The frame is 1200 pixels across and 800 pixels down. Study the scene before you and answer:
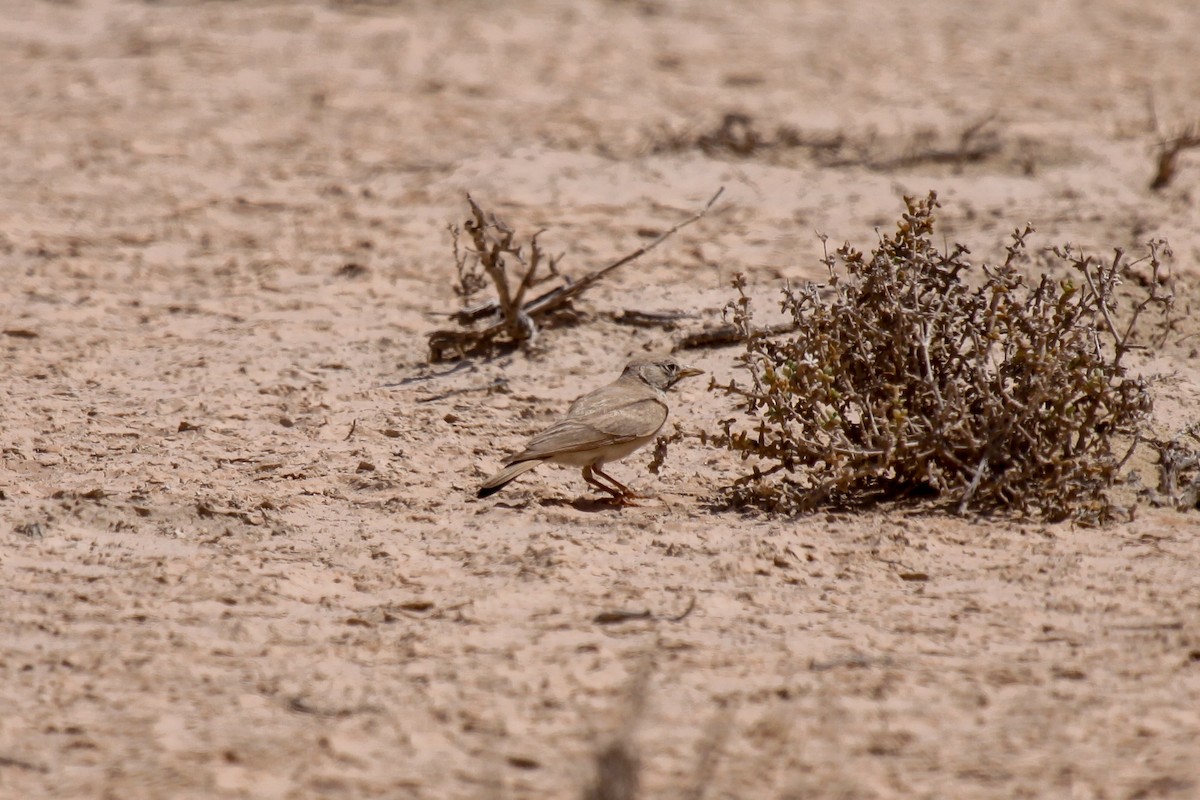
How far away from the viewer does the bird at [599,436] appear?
229 inches

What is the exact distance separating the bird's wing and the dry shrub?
475 millimetres

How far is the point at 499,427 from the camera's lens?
22.0 ft

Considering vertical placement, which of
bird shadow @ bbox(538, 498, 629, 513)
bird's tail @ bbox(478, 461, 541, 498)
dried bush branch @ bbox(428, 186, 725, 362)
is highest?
dried bush branch @ bbox(428, 186, 725, 362)

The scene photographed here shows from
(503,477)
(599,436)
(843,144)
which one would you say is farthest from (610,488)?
(843,144)

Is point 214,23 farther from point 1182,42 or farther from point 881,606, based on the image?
point 881,606

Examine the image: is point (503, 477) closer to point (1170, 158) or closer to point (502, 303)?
point (502, 303)

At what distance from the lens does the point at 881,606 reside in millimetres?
4852

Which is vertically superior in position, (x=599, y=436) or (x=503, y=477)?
(x=599, y=436)

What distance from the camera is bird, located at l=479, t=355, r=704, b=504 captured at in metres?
5.83

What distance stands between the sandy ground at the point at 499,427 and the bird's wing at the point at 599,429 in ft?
0.81

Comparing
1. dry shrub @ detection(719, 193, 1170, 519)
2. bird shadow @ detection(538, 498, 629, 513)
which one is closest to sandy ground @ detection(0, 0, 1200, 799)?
bird shadow @ detection(538, 498, 629, 513)

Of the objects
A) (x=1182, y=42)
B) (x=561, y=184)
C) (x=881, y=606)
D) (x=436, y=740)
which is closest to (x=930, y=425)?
(x=881, y=606)

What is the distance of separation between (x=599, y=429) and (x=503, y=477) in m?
0.47

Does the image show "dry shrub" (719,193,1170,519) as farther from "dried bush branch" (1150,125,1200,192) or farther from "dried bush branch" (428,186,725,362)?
"dried bush branch" (1150,125,1200,192)
